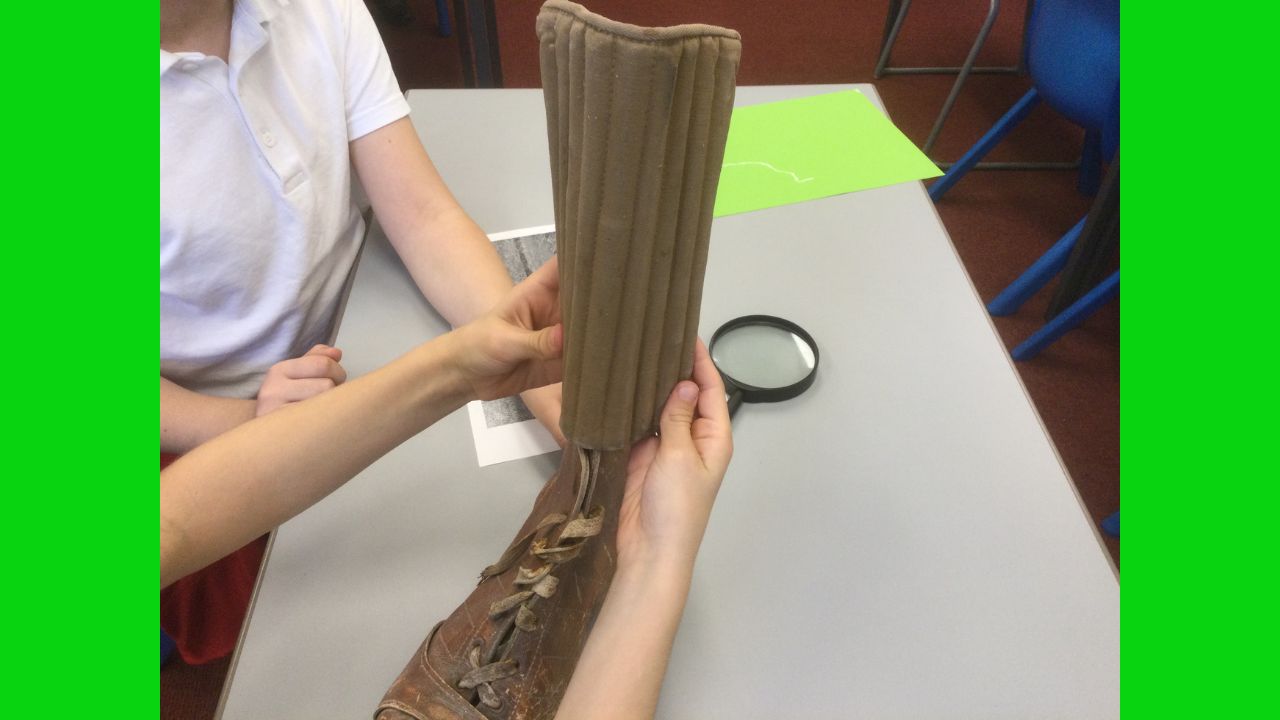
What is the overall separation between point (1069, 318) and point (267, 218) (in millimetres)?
1591

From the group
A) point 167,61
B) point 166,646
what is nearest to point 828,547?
point 167,61

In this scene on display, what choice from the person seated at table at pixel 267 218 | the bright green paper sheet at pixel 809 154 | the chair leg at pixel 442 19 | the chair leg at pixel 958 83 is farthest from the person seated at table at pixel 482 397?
the chair leg at pixel 442 19

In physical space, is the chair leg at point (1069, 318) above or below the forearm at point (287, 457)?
below

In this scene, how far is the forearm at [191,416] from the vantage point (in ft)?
2.43

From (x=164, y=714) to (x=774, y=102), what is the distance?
1.39m

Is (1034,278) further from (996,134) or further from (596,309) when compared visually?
(596,309)

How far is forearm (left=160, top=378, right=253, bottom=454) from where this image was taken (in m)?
0.74

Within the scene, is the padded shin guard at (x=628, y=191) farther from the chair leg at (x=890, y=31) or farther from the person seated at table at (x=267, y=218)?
the chair leg at (x=890, y=31)

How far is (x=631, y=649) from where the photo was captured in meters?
0.53

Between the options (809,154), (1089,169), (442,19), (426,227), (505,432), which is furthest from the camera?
(442,19)

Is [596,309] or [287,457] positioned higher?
[596,309]

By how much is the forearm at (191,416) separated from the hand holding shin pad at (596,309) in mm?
347

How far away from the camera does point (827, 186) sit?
105 centimetres

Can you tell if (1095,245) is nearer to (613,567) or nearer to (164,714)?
(613,567)
